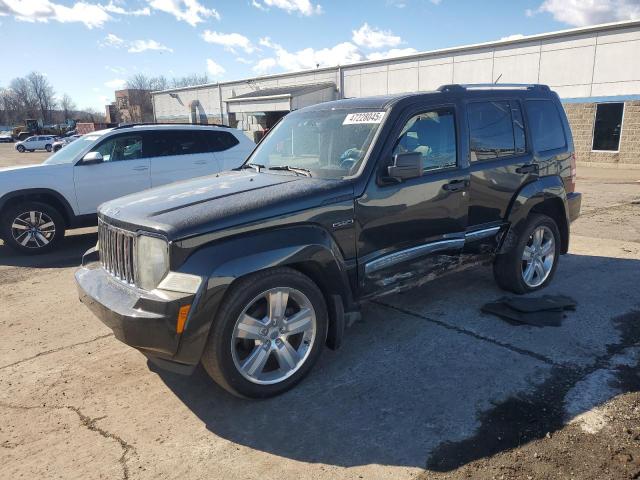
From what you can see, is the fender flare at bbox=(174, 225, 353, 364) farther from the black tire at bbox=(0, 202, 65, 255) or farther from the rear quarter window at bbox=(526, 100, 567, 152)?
the black tire at bbox=(0, 202, 65, 255)

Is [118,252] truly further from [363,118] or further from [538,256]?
[538,256]

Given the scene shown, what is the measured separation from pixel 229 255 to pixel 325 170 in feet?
4.09

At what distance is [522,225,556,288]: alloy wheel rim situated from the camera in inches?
203

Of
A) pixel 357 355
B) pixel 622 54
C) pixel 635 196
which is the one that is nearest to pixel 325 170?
pixel 357 355

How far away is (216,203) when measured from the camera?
334cm

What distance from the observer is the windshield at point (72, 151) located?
7866 millimetres

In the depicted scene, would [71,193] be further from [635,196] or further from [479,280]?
[635,196]

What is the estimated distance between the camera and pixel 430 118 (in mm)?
4266

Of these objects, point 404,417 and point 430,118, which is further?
point 430,118

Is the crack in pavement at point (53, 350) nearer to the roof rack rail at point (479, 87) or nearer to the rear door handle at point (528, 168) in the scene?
the roof rack rail at point (479, 87)

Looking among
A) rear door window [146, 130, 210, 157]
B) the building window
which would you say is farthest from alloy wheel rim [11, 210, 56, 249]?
the building window

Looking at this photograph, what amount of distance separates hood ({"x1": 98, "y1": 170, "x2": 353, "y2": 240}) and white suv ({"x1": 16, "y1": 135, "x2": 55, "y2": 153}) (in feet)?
171

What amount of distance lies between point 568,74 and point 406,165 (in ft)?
70.4

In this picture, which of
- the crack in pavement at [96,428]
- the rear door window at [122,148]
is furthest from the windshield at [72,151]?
the crack in pavement at [96,428]
